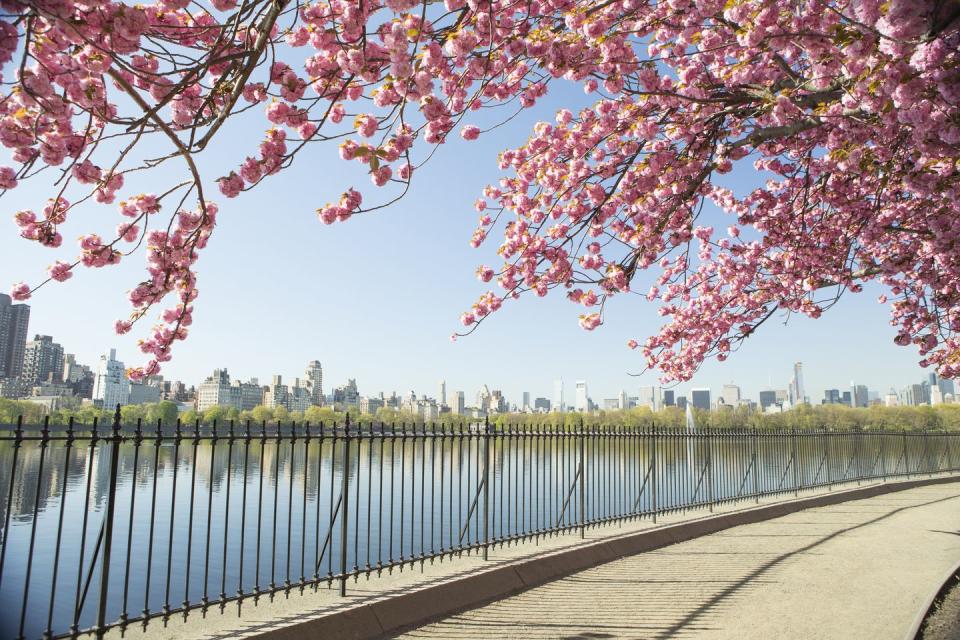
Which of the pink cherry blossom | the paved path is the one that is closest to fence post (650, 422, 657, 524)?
the paved path

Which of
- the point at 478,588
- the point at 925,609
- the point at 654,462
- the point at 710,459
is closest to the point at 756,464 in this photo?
the point at 710,459

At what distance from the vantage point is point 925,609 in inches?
258

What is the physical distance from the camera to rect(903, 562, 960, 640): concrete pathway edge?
234 inches

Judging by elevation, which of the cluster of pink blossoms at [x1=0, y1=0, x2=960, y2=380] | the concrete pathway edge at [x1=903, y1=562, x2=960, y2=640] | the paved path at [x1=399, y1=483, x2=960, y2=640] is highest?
the cluster of pink blossoms at [x1=0, y1=0, x2=960, y2=380]

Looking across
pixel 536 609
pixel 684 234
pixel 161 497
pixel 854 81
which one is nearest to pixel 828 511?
pixel 684 234

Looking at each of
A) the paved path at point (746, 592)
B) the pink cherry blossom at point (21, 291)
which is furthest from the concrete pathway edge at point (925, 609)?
the pink cherry blossom at point (21, 291)

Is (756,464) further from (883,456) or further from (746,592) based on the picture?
(746,592)

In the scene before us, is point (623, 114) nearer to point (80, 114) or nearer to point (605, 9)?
point (605, 9)

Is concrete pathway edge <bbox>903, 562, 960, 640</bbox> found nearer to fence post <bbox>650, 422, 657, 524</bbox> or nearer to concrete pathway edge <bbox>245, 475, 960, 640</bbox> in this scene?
concrete pathway edge <bbox>245, 475, 960, 640</bbox>

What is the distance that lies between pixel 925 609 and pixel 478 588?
459cm

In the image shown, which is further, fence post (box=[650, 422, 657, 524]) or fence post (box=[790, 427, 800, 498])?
fence post (box=[790, 427, 800, 498])

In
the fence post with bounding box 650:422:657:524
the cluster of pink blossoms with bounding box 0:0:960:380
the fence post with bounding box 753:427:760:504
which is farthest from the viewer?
the fence post with bounding box 753:427:760:504

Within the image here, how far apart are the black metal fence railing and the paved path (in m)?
1.30

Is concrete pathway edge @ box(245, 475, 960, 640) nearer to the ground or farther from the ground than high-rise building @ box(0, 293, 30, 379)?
nearer to the ground
